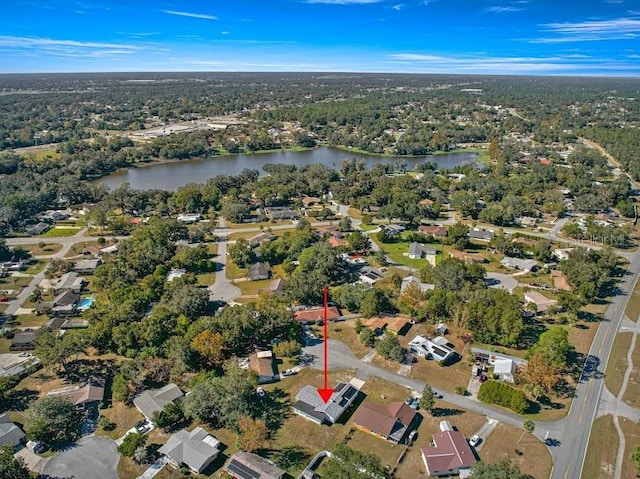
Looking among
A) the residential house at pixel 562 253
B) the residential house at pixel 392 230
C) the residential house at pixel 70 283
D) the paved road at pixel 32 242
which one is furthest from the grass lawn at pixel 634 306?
the paved road at pixel 32 242

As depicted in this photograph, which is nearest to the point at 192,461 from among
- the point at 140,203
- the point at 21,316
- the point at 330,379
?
the point at 330,379

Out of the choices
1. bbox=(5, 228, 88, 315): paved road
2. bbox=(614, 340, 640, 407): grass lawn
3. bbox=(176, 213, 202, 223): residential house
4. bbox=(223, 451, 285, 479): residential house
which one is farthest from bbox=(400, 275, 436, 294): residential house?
bbox=(5, 228, 88, 315): paved road

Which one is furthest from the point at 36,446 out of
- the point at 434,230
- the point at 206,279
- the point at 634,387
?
the point at 434,230

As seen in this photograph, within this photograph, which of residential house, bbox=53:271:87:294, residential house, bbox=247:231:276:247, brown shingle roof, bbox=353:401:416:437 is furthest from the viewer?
residential house, bbox=247:231:276:247

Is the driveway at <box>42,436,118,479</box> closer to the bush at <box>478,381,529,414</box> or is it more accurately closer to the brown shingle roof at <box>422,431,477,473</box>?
the brown shingle roof at <box>422,431,477,473</box>

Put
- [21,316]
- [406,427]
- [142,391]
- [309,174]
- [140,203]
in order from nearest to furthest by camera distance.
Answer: [406,427], [142,391], [21,316], [140,203], [309,174]

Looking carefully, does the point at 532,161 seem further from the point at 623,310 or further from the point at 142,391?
the point at 142,391
